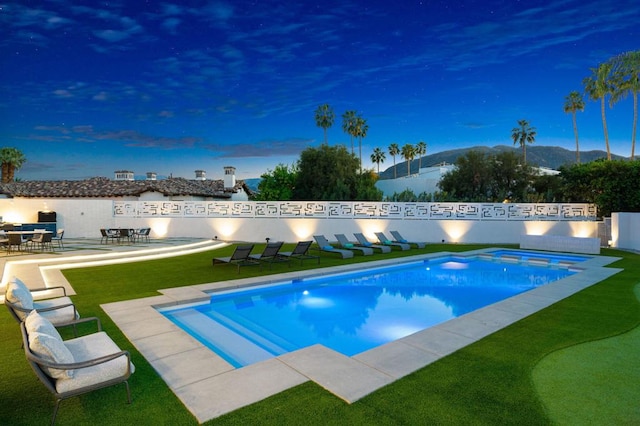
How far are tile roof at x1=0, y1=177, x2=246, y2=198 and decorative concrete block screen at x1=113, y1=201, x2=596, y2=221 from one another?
10.8 meters

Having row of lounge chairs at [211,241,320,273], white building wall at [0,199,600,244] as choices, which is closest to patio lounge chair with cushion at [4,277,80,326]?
row of lounge chairs at [211,241,320,273]

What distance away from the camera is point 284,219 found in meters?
19.8

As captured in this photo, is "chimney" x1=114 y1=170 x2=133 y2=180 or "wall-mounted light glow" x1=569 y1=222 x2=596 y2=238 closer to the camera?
"wall-mounted light glow" x1=569 y1=222 x2=596 y2=238

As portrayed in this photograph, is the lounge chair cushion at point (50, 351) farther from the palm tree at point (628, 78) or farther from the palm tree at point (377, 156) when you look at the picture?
the palm tree at point (377, 156)

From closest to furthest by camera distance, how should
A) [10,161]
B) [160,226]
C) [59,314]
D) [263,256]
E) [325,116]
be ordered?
[59,314]
[263,256]
[160,226]
[10,161]
[325,116]

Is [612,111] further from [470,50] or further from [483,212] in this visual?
[483,212]

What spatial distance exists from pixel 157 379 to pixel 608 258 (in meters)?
16.1

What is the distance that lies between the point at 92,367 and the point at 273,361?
6.54ft

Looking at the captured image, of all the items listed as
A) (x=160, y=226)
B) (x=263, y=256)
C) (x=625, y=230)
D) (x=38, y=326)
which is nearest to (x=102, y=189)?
(x=160, y=226)

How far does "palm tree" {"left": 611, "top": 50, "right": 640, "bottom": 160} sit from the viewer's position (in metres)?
28.2

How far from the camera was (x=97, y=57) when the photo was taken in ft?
90.1

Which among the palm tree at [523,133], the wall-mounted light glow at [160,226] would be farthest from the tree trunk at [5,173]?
the palm tree at [523,133]

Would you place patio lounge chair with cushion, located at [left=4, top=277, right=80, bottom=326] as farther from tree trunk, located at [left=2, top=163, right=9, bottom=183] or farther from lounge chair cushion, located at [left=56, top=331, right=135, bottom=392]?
tree trunk, located at [left=2, top=163, right=9, bottom=183]

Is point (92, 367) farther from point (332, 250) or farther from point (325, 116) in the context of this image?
point (325, 116)
